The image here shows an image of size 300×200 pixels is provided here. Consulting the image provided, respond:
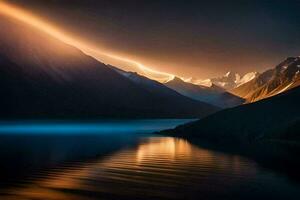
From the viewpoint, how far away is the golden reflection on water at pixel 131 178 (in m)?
42.3

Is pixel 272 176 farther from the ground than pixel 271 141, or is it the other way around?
pixel 271 141


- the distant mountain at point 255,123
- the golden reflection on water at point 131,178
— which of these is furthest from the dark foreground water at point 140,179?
the distant mountain at point 255,123

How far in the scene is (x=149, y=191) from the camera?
43719 mm

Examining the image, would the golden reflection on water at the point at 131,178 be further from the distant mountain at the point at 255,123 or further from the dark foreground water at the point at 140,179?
the distant mountain at the point at 255,123

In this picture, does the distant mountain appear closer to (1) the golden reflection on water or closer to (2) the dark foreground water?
(1) the golden reflection on water

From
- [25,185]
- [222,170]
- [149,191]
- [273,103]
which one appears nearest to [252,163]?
[222,170]

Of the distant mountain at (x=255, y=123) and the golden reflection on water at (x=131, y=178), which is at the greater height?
the distant mountain at (x=255, y=123)

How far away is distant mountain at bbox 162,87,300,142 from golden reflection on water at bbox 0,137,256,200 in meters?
60.0

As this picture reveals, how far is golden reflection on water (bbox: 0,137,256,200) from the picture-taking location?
42.3m

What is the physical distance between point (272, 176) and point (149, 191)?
64.5 ft

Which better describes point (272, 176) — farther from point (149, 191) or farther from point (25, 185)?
point (25, 185)

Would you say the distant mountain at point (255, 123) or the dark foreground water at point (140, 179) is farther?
the distant mountain at point (255, 123)

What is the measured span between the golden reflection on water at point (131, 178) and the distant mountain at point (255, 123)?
60.0 metres

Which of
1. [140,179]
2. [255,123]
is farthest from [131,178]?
[255,123]
